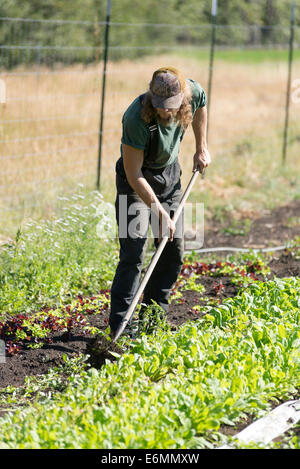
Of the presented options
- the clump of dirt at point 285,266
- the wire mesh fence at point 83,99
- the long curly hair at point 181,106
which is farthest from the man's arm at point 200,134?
the wire mesh fence at point 83,99

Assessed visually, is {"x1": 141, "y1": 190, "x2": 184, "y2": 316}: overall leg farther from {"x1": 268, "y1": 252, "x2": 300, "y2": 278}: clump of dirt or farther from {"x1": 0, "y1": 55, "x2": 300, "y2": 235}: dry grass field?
{"x1": 0, "y1": 55, "x2": 300, "y2": 235}: dry grass field

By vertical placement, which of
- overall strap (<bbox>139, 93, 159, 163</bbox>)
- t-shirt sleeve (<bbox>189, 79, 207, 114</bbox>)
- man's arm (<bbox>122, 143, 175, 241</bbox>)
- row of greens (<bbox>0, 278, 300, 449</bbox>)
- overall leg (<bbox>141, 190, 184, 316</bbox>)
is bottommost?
row of greens (<bbox>0, 278, 300, 449</bbox>)

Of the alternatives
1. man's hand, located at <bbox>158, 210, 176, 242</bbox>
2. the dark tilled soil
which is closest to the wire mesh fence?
the dark tilled soil

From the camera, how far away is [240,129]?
1288 centimetres

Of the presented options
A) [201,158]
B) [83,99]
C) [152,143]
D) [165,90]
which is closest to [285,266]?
[201,158]

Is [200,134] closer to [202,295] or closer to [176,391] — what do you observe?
[202,295]

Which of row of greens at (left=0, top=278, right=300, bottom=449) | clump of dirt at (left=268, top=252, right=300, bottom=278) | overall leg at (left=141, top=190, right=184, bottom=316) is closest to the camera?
row of greens at (left=0, top=278, right=300, bottom=449)

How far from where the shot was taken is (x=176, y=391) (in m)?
3.23

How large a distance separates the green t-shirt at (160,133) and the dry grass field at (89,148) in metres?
1.90

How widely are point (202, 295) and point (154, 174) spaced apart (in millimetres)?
1491

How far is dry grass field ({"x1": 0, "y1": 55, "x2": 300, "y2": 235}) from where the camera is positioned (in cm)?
709

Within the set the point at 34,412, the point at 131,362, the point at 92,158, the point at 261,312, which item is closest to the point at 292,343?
the point at 261,312

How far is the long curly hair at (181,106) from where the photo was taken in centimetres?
381
